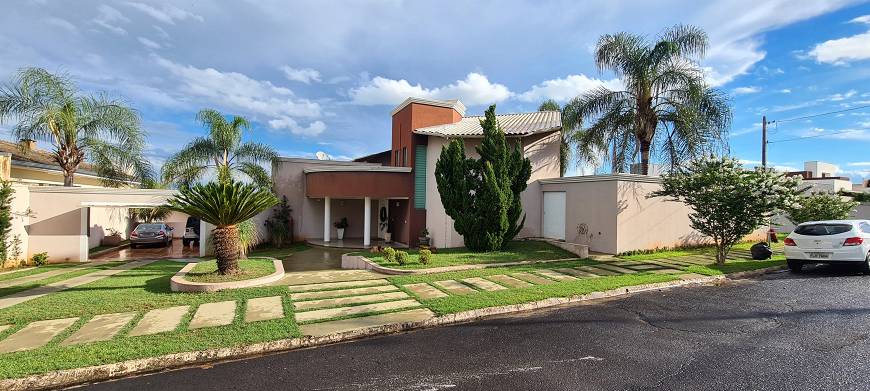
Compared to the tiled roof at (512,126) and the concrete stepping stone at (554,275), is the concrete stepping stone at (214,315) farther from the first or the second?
the tiled roof at (512,126)

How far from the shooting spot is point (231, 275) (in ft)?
31.4

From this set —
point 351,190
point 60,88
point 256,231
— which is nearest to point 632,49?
point 351,190

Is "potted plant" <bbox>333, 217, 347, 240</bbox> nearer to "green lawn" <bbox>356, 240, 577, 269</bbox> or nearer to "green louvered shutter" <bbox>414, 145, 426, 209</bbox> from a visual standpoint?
"green louvered shutter" <bbox>414, 145, 426, 209</bbox>

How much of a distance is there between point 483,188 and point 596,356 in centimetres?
911

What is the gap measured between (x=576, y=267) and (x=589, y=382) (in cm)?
768

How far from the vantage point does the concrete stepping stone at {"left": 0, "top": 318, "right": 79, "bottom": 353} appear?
5250mm

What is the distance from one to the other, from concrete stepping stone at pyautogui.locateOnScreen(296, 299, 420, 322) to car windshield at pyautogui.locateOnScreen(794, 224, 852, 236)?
36.7ft

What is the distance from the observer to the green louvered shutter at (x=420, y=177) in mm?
17672

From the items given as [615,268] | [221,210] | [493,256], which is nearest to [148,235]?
[221,210]

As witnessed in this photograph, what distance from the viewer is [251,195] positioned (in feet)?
33.6

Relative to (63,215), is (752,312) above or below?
below

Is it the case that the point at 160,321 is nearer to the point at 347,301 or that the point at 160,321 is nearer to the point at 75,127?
the point at 347,301

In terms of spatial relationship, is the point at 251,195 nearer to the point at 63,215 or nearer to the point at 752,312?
the point at 63,215

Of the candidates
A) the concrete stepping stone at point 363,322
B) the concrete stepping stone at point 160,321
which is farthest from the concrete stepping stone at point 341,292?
the concrete stepping stone at point 160,321
